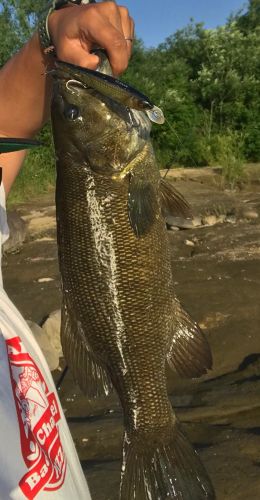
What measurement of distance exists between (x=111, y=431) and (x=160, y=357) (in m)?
2.33

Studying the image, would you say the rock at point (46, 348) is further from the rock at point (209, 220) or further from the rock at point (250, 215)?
the rock at point (250, 215)

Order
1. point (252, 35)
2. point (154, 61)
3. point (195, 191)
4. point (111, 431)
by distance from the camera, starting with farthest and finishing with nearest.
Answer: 1. point (154, 61)
2. point (252, 35)
3. point (195, 191)
4. point (111, 431)

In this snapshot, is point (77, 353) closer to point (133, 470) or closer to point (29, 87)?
point (133, 470)

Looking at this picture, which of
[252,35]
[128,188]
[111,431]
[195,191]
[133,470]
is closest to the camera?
[128,188]

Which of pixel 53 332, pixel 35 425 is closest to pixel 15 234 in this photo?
pixel 53 332

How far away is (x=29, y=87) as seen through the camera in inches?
82.3

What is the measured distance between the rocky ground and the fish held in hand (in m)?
1.37

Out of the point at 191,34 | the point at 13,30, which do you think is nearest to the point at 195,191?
the point at 13,30

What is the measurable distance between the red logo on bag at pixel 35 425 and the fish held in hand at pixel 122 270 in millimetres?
295

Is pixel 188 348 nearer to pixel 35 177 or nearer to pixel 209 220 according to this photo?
pixel 209 220

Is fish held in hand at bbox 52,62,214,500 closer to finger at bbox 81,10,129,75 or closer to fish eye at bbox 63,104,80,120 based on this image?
fish eye at bbox 63,104,80,120

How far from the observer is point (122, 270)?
194 cm

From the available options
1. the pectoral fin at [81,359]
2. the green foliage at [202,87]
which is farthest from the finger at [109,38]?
the green foliage at [202,87]

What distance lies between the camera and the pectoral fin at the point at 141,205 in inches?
73.8
